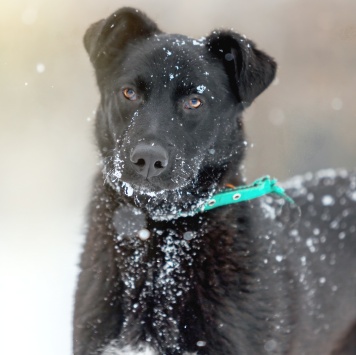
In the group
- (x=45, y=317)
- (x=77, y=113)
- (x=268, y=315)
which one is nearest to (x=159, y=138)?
(x=268, y=315)

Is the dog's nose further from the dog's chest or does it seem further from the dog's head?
the dog's chest

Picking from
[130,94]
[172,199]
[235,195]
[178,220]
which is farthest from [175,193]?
[130,94]

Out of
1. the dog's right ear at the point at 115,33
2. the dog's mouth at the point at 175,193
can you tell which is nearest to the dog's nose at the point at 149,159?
the dog's mouth at the point at 175,193

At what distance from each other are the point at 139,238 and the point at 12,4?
14.3ft

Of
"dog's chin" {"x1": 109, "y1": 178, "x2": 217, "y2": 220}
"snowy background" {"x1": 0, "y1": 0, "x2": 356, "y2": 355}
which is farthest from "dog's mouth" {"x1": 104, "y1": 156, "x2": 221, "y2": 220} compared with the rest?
"snowy background" {"x1": 0, "y1": 0, "x2": 356, "y2": 355}

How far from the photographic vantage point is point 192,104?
3.11 meters

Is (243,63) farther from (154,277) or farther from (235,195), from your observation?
(154,277)

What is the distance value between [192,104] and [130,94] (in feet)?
1.14

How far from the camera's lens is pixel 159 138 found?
2863mm

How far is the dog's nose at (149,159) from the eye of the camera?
278cm

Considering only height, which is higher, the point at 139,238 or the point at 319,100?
the point at 319,100

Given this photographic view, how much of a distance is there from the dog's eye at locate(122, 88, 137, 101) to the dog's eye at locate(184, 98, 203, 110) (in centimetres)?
29

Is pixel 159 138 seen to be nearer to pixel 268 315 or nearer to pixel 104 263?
pixel 104 263

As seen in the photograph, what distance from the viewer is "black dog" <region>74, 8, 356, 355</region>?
9.68 ft
